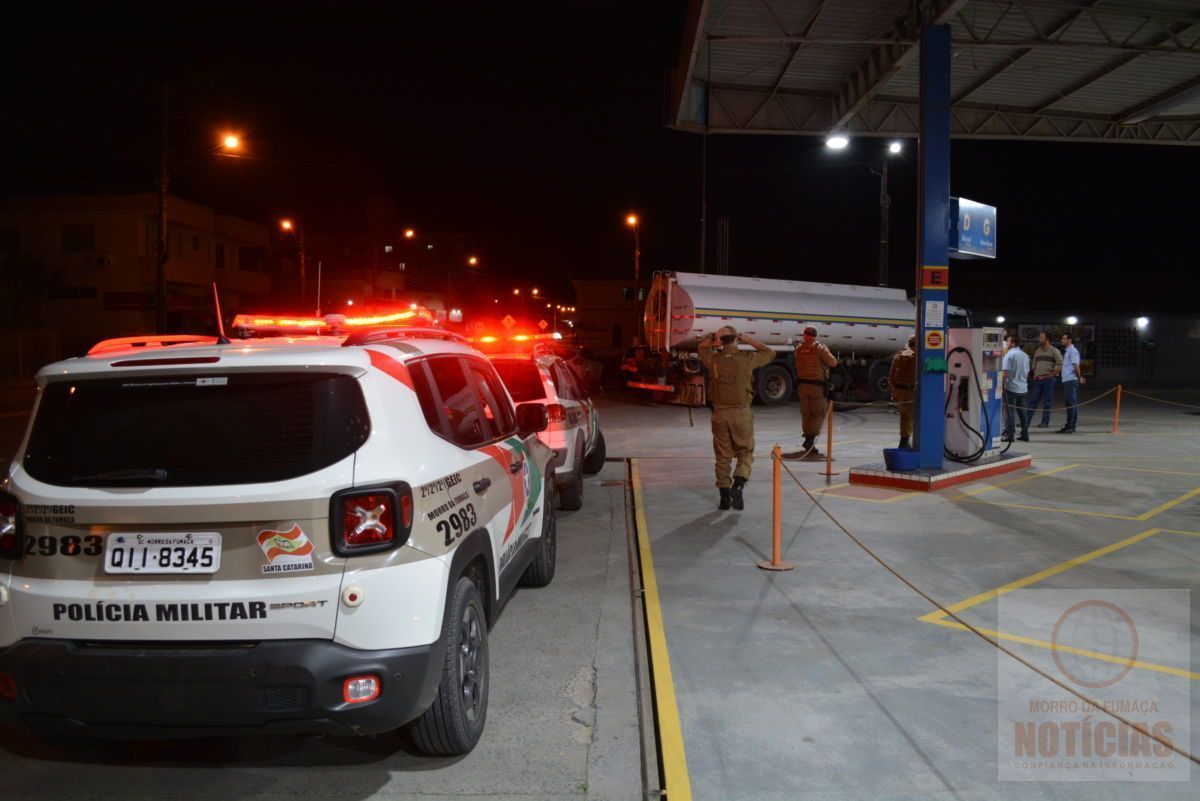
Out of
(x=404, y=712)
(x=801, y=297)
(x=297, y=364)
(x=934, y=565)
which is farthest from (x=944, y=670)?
(x=801, y=297)

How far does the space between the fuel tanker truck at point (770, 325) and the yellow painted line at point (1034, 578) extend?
13684mm

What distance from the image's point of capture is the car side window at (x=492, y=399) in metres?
4.98

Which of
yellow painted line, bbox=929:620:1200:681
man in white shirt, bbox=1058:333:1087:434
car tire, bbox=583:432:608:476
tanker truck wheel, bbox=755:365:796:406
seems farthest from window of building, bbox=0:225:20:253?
yellow painted line, bbox=929:620:1200:681

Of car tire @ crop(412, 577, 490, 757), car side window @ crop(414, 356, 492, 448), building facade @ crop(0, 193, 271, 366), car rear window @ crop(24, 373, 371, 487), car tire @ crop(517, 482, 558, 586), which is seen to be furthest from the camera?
building facade @ crop(0, 193, 271, 366)

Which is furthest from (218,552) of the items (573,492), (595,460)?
(595,460)

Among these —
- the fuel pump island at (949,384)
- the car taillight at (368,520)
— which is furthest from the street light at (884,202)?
the car taillight at (368,520)

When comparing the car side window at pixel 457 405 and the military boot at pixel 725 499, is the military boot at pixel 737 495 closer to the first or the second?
the military boot at pixel 725 499

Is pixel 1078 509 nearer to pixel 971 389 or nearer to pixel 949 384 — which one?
pixel 971 389

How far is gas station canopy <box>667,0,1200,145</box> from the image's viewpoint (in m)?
11.1

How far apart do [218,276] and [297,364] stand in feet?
149

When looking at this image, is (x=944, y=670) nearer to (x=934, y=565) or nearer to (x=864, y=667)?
(x=864, y=667)

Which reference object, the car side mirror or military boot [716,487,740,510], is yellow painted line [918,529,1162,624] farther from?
military boot [716,487,740,510]

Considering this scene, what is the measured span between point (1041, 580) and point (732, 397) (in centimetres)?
343

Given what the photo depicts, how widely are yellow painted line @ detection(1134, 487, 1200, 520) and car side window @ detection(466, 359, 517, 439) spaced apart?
7.17 metres
